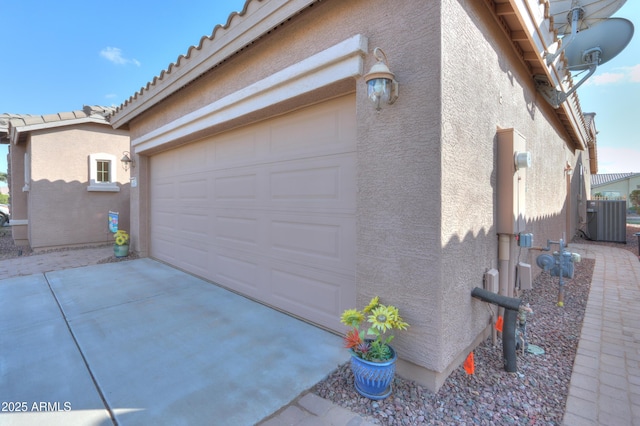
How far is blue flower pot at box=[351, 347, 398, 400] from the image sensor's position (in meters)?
2.22

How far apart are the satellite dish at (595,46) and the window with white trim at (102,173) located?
1227 centimetres

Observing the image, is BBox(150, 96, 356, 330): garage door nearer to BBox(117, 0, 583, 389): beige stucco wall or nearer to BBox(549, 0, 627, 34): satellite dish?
BBox(117, 0, 583, 389): beige stucco wall

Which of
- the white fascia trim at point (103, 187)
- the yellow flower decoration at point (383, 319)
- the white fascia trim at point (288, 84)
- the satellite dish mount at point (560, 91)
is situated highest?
the satellite dish mount at point (560, 91)

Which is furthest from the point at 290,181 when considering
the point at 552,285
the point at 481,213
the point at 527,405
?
the point at 552,285

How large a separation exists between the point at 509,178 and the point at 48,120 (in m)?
12.1

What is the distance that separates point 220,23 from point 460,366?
201 inches

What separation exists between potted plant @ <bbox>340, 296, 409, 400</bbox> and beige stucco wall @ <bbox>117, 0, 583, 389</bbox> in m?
0.18

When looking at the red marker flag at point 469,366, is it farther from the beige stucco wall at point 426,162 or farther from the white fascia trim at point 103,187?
the white fascia trim at point 103,187

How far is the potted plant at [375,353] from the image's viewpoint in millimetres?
2232

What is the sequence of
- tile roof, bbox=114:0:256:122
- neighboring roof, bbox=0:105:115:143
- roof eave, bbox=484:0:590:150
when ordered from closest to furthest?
roof eave, bbox=484:0:590:150
tile roof, bbox=114:0:256:122
neighboring roof, bbox=0:105:115:143

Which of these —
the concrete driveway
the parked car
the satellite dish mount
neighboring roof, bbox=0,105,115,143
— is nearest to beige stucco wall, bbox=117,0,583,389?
the concrete driveway

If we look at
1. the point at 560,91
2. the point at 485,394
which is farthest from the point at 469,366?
the point at 560,91

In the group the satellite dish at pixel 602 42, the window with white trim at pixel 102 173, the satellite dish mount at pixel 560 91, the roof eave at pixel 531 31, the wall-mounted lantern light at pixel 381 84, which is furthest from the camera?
the window with white trim at pixel 102 173

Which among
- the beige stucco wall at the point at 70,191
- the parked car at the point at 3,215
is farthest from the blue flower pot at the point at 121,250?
the parked car at the point at 3,215
